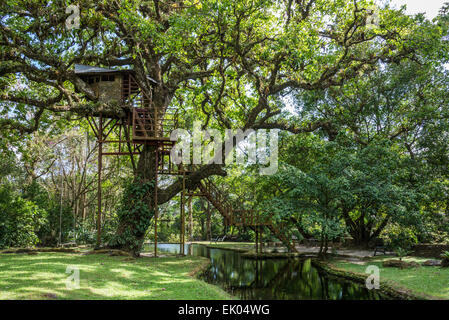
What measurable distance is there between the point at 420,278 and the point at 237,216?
11088mm

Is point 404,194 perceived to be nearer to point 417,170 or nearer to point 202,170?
point 417,170

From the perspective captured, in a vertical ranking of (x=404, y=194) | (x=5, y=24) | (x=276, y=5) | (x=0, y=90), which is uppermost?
(x=276, y=5)

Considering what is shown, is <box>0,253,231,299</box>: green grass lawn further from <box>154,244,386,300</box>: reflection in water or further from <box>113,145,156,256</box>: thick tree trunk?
<box>113,145,156,256</box>: thick tree trunk

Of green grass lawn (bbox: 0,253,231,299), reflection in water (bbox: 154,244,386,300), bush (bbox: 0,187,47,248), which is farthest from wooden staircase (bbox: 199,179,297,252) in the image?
bush (bbox: 0,187,47,248)

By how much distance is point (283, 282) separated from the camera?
11.8 m

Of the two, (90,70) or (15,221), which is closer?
(90,70)

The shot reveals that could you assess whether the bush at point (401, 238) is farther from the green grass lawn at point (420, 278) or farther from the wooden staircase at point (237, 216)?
the wooden staircase at point (237, 216)

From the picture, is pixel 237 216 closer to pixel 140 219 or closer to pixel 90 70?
pixel 140 219

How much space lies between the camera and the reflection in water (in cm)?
954

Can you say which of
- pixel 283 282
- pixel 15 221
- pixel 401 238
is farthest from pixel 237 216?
pixel 15 221

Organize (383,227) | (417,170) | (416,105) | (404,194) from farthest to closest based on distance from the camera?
(383,227)
(416,105)
(417,170)
(404,194)
